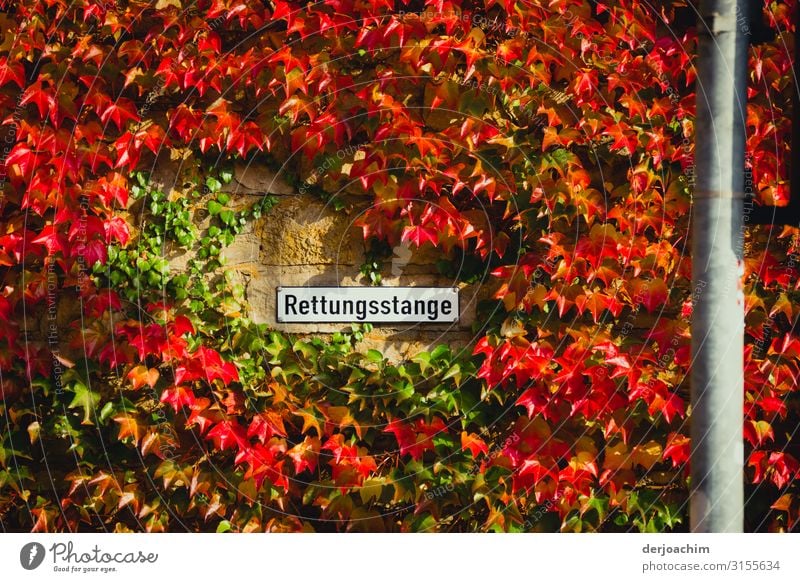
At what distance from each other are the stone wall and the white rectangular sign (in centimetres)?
3

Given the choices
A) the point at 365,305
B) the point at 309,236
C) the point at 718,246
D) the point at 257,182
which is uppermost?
the point at 257,182

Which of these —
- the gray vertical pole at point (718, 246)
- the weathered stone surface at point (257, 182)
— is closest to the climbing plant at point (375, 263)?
the weathered stone surface at point (257, 182)

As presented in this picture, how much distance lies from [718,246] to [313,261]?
1763mm

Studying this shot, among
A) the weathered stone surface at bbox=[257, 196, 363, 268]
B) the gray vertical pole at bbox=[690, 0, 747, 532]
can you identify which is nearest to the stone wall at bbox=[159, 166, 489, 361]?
the weathered stone surface at bbox=[257, 196, 363, 268]

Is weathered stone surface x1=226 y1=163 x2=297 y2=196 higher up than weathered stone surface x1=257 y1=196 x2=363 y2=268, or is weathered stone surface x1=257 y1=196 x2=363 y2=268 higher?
weathered stone surface x1=226 y1=163 x2=297 y2=196

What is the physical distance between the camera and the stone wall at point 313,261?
3.29 metres

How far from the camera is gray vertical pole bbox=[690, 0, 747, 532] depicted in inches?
75.5

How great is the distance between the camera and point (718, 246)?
1934 millimetres

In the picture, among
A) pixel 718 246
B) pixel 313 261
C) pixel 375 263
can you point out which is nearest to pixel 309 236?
pixel 313 261

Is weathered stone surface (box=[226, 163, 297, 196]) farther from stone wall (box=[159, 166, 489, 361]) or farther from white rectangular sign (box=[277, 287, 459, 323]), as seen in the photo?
white rectangular sign (box=[277, 287, 459, 323])

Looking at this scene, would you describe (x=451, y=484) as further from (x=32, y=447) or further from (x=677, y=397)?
(x=32, y=447)

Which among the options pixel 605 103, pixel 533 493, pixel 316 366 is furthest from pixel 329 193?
pixel 533 493

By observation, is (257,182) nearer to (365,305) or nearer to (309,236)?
(309,236)

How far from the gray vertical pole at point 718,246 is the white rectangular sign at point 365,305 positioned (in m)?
1.37
